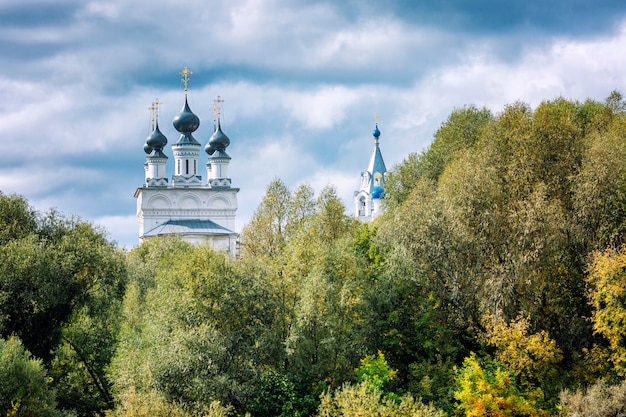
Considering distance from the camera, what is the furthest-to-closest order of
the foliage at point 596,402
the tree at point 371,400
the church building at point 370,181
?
the church building at point 370,181 → the foliage at point 596,402 → the tree at point 371,400

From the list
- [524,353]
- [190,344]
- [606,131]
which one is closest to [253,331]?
[190,344]

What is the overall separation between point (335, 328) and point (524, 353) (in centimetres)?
578

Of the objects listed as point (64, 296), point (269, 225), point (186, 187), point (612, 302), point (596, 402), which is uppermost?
point (186, 187)

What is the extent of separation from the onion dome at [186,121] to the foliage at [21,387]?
58.5 m

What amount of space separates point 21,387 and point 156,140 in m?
60.6

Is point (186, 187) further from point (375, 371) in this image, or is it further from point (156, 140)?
point (375, 371)

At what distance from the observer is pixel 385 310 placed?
3269cm

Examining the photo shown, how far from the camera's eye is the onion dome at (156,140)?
8719cm

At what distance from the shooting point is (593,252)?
102 ft

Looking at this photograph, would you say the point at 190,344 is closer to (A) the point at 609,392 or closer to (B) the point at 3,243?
(B) the point at 3,243

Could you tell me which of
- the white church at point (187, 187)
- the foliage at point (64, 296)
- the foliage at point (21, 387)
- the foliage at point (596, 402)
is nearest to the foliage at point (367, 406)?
the foliage at point (596, 402)

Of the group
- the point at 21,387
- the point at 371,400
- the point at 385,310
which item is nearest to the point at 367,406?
the point at 371,400

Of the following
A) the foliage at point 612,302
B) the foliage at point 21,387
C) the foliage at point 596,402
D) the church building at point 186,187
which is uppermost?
the church building at point 186,187

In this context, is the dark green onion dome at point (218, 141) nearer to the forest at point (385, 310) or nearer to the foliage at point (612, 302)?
the forest at point (385, 310)
